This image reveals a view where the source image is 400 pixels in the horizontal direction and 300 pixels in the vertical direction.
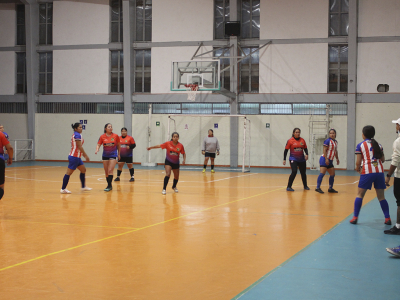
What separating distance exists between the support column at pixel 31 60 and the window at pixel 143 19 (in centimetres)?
708

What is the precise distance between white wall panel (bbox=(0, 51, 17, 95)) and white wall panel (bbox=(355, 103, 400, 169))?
22643 millimetres

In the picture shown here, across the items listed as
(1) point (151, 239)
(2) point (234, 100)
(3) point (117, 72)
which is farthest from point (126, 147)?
(3) point (117, 72)

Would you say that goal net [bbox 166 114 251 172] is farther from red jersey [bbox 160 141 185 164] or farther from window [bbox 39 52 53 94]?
red jersey [bbox 160 141 185 164]

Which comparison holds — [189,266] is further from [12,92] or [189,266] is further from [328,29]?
[12,92]

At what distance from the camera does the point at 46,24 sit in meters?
29.5

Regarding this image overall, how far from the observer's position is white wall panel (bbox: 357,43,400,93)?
2430cm

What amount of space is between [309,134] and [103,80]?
13659 millimetres

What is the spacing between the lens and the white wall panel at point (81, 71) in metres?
28.2

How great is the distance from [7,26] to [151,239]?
90.8 feet

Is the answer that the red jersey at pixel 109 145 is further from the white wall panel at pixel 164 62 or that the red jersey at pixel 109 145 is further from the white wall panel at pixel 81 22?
the white wall panel at pixel 81 22

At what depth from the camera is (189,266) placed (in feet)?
17.9

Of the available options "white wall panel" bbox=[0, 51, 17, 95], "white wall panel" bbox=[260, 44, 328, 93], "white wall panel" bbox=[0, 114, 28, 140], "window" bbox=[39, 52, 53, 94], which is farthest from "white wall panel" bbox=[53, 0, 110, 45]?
"white wall panel" bbox=[260, 44, 328, 93]

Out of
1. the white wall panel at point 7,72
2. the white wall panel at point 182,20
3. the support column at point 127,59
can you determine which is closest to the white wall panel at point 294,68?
the white wall panel at point 182,20

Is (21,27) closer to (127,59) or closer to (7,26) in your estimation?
(7,26)
